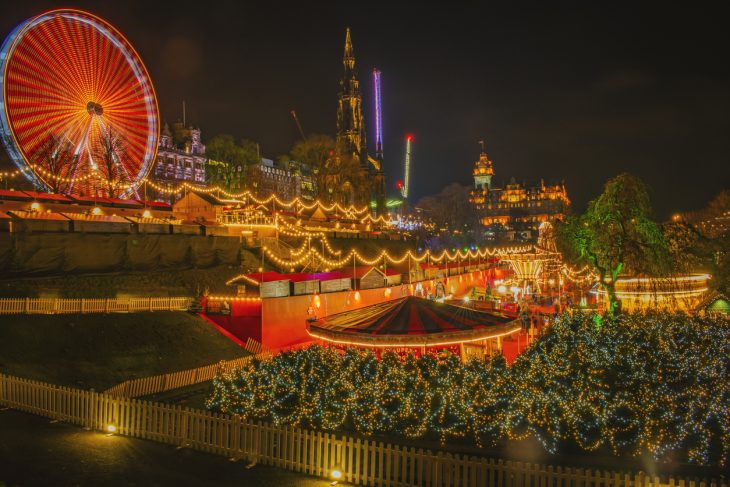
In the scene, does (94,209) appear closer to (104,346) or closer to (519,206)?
(104,346)

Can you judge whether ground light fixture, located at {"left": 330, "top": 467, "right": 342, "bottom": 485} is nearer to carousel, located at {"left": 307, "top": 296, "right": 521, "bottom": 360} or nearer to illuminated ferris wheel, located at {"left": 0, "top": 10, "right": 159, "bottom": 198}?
carousel, located at {"left": 307, "top": 296, "right": 521, "bottom": 360}

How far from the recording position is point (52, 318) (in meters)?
19.8

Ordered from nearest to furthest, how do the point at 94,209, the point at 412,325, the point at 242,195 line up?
the point at 412,325
the point at 94,209
the point at 242,195

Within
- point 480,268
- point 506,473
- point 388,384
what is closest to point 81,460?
point 388,384

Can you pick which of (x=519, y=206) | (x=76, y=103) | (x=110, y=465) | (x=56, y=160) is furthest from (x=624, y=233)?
(x=519, y=206)

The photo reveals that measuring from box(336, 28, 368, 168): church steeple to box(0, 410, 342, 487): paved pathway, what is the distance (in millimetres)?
90886

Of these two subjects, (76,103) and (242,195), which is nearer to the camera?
(76,103)

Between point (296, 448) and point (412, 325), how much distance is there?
7.31 metres

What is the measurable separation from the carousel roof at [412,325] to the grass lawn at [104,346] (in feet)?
20.0

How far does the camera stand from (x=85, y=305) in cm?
2141

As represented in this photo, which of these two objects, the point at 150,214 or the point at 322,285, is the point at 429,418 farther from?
the point at 150,214

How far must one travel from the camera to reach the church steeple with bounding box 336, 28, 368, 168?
101 meters

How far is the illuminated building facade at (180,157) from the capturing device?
269 ft

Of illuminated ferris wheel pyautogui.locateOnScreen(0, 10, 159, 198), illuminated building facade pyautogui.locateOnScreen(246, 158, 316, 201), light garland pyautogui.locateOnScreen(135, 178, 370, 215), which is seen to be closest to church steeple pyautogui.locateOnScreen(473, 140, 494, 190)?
illuminated building facade pyautogui.locateOnScreen(246, 158, 316, 201)
